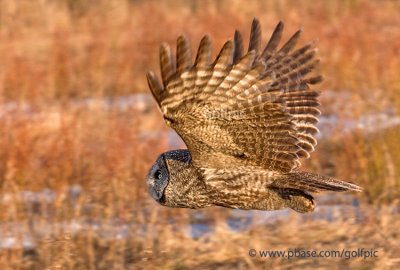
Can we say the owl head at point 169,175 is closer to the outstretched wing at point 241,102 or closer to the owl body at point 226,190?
the owl body at point 226,190

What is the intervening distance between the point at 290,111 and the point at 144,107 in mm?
5186

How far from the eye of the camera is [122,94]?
11.6m

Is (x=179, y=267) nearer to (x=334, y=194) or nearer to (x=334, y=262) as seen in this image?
(x=334, y=262)

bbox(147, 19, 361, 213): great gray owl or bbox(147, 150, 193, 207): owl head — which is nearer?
bbox(147, 19, 361, 213): great gray owl

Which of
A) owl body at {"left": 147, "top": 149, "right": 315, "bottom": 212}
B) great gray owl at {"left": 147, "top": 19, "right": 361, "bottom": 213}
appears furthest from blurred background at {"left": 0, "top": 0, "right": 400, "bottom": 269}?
great gray owl at {"left": 147, "top": 19, "right": 361, "bottom": 213}

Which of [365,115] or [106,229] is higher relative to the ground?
[365,115]

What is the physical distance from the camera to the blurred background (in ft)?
21.5

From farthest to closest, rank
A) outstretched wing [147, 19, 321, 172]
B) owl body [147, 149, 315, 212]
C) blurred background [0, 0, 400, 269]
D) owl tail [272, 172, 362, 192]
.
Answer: blurred background [0, 0, 400, 269], owl body [147, 149, 315, 212], owl tail [272, 172, 362, 192], outstretched wing [147, 19, 321, 172]

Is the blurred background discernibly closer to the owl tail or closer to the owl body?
the owl body

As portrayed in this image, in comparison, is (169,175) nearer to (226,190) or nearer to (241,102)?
(226,190)

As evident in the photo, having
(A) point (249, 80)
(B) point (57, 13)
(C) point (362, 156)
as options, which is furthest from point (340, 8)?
(A) point (249, 80)

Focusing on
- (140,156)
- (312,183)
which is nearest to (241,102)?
(312,183)

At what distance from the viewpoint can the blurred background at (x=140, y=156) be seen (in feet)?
21.5

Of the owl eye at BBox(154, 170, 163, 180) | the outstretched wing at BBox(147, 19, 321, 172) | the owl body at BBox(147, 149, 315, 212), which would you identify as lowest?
the owl body at BBox(147, 149, 315, 212)
